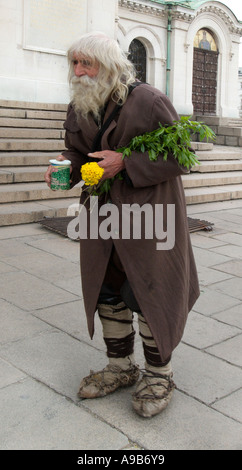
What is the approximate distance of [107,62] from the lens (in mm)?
2412

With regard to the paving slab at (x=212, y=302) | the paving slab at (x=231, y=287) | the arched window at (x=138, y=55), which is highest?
the arched window at (x=138, y=55)

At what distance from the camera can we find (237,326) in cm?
388

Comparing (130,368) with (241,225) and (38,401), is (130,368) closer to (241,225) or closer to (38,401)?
(38,401)

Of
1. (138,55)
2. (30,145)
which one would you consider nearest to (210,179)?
(30,145)

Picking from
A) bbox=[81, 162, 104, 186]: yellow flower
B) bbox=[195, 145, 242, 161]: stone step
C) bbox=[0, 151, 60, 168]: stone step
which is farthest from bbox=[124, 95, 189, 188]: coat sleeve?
bbox=[195, 145, 242, 161]: stone step

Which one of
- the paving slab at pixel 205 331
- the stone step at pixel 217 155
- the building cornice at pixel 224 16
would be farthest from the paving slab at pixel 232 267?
the building cornice at pixel 224 16

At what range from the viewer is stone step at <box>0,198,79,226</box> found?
649cm

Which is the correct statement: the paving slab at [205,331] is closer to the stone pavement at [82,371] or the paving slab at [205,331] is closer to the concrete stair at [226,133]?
the stone pavement at [82,371]

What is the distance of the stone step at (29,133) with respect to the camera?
8812 millimetres

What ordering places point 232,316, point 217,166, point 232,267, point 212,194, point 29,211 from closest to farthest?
1. point 232,316
2. point 232,267
3. point 29,211
4. point 212,194
5. point 217,166

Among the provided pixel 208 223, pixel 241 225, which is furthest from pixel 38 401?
pixel 241 225

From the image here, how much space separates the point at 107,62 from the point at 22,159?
5837mm

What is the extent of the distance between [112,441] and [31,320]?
1.53 m

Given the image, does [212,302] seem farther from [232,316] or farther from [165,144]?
[165,144]
